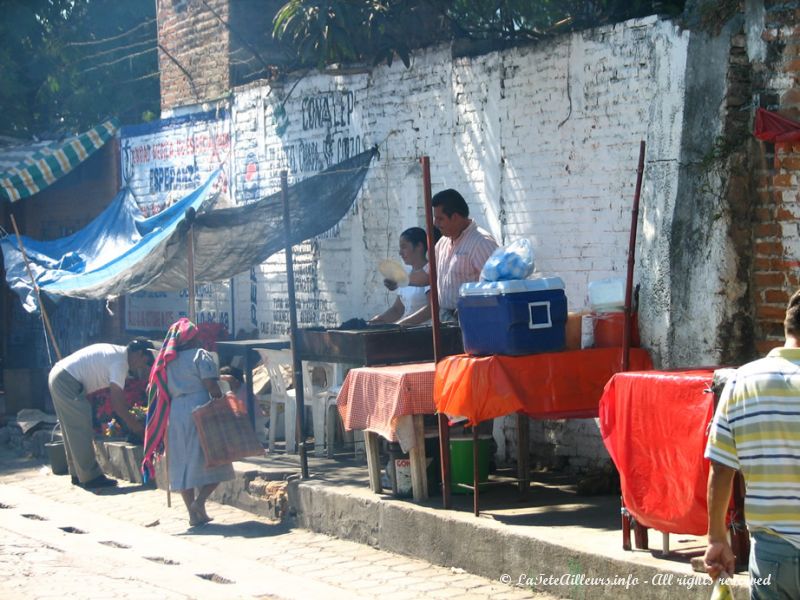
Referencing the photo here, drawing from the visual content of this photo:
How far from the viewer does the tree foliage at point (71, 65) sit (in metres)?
18.8

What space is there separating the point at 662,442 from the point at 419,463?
2452 millimetres

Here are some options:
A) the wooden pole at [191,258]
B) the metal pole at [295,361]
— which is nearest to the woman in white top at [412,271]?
the metal pole at [295,361]

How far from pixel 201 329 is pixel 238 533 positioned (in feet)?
12.8

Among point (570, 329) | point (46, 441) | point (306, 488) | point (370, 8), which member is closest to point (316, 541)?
point (306, 488)

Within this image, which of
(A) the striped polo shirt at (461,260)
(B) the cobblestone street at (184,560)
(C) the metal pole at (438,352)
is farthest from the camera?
(A) the striped polo shirt at (461,260)

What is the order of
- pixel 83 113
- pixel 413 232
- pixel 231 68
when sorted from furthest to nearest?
pixel 83 113
pixel 231 68
pixel 413 232

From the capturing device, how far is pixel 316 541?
8.38 m

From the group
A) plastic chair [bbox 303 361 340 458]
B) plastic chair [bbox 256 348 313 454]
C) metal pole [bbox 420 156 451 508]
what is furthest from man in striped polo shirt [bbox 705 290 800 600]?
plastic chair [bbox 256 348 313 454]

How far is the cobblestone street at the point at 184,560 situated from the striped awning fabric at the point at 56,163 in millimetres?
6409

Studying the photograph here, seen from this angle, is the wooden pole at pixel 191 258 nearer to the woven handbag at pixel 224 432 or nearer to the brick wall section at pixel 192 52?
the woven handbag at pixel 224 432

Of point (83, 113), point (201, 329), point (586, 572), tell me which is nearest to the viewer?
point (586, 572)

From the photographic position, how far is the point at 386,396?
25.9ft

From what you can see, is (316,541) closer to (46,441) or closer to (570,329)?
(570,329)

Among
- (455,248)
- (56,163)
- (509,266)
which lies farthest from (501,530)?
(56,163)
